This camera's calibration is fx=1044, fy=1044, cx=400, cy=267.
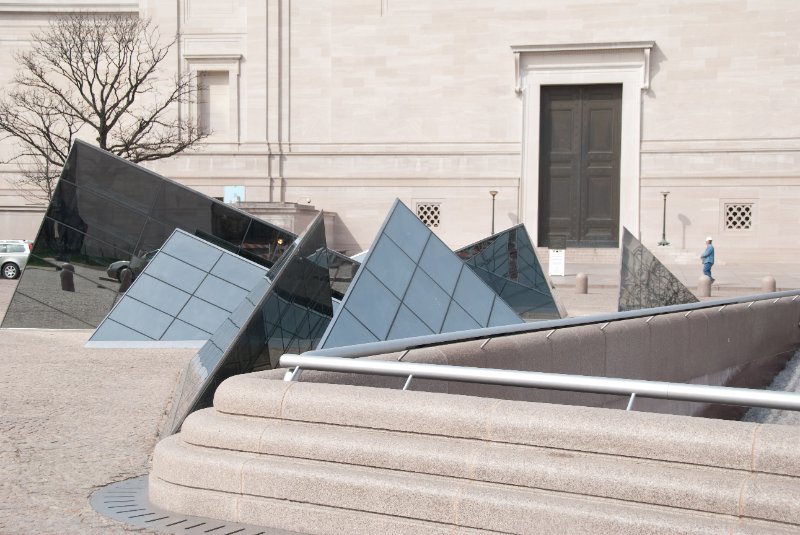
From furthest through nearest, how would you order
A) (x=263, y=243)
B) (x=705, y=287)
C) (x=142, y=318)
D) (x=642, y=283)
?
(x=705, y=287)
(x=642, y=283)
(x=263, y=243)
(x=142, y=318)

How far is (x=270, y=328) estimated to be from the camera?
9.16 metres

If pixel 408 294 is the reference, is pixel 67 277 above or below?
below

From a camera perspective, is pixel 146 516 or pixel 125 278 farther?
pixel 125 278

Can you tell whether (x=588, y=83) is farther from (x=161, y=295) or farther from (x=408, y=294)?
(x=408, y=294)

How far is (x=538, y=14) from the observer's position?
45.0m

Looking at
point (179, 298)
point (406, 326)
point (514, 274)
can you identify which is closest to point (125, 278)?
point (179, 298)

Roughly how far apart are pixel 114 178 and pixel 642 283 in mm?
8408

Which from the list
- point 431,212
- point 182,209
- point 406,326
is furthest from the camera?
point 431,212

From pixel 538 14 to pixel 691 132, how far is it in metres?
8.25

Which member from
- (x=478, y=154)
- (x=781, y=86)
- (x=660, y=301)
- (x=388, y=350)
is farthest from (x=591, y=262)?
(x=388, y=350)

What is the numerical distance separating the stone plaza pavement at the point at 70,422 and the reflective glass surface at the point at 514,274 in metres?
5.73

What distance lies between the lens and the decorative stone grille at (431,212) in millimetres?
45750

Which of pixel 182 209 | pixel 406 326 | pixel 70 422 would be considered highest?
→ pixel 182 209

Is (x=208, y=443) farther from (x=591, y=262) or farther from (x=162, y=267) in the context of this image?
(x=591, y=262)
